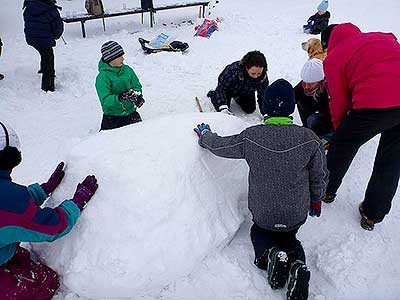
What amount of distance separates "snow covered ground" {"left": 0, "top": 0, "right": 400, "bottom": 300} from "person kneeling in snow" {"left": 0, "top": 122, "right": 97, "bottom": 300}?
0.45 ft

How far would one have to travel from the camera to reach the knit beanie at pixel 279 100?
253cm

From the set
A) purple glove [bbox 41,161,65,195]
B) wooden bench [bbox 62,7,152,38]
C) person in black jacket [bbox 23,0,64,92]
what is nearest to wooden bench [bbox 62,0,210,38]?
wooden bench [bbox 62,7,152,38]

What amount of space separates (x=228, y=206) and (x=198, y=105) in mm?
2442

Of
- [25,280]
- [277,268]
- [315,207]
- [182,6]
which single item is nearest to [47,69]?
[25,280]

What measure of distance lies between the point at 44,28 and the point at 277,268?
16.6ft

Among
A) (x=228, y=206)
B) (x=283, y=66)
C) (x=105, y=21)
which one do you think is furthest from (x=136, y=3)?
(x=228, y=206)

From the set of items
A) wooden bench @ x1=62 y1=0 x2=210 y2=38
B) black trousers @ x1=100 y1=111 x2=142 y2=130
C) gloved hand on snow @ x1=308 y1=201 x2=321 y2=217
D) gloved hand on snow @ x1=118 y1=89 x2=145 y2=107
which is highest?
gloved hand on snow @ x1=118 y1=89 x2=145 y2=107

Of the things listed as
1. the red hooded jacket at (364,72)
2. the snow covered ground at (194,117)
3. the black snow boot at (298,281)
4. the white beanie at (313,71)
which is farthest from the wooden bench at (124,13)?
the black snow boot at (298,281)

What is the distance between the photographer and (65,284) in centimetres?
253

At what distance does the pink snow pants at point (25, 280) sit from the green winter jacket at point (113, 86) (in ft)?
6.83

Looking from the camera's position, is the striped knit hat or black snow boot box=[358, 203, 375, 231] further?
the striped knit hat

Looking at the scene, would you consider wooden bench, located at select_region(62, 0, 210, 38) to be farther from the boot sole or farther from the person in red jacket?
the boot sole

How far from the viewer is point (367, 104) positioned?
2730 millimetres

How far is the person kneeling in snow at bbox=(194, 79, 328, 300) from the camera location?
247cm
